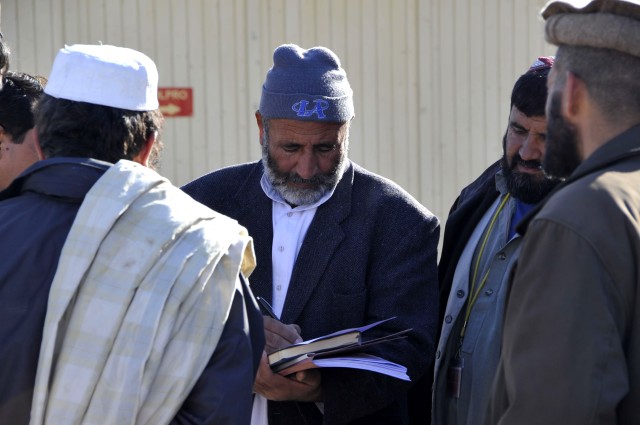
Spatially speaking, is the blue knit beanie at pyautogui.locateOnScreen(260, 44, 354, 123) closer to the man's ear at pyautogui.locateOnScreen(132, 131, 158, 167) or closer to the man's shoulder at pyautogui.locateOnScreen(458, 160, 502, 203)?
the man's shoulder at pyautogui.locateOnScreen(458, 160, 502, 203)

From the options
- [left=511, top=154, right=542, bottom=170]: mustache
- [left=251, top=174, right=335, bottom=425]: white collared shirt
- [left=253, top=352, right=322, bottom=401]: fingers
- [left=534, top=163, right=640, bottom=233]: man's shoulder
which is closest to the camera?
[left=534, top=163, right=640, bottom=233]: man's shoulder

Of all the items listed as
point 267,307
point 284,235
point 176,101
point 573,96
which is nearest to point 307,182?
point 284,235

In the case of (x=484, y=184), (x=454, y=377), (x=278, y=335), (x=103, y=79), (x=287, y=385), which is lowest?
(x=454, y=377)

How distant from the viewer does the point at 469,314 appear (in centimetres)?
322

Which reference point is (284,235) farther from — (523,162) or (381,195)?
(523,162)

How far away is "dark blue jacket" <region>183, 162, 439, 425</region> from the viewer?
2.96m

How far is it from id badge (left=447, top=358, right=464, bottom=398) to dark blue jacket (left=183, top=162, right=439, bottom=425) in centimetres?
16

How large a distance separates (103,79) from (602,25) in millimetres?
1105

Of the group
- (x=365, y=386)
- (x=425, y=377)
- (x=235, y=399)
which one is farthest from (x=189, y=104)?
(x=235, y=399)

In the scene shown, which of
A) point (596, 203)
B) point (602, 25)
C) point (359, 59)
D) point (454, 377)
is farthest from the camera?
point (359, 59)

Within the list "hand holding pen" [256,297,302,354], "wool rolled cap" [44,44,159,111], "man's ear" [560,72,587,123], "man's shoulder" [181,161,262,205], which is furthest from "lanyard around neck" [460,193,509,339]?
"wool rolled cap" [44,44,159,111]

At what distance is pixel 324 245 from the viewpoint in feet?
10.2

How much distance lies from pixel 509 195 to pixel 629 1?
141 centimetres

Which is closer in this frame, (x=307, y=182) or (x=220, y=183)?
(x=307, y=182)
